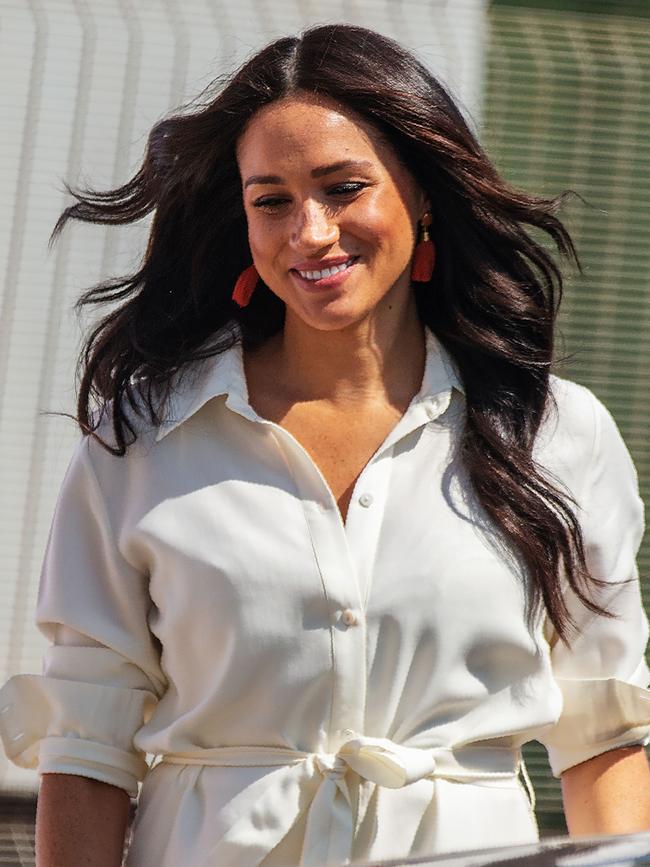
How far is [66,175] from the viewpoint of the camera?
14.6 ft

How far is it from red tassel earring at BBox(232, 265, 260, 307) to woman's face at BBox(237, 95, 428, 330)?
132mm

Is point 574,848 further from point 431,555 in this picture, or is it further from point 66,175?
point 66,175

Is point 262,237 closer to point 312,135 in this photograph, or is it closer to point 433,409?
point 312,135

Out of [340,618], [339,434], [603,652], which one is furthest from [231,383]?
[603,652]

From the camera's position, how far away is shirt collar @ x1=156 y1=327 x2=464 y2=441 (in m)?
2.36

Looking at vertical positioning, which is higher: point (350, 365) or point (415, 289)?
point (415, 289)

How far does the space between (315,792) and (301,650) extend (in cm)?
17

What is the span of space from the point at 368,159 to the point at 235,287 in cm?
30

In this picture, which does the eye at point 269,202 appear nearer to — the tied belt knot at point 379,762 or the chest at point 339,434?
the chest at point 339,434

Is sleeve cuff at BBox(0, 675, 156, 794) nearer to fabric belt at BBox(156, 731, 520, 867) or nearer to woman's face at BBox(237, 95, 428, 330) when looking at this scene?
fabric belt at BBox(156, 731, 520, 867)

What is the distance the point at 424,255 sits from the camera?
247 cm

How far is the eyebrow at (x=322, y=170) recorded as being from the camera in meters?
2.29

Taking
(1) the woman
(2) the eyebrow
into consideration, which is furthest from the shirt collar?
(2) the eyebrow

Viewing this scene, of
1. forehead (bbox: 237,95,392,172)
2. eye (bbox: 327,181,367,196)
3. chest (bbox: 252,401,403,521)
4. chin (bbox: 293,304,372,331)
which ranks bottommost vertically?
chest (bbox: 252,401,403,521)
